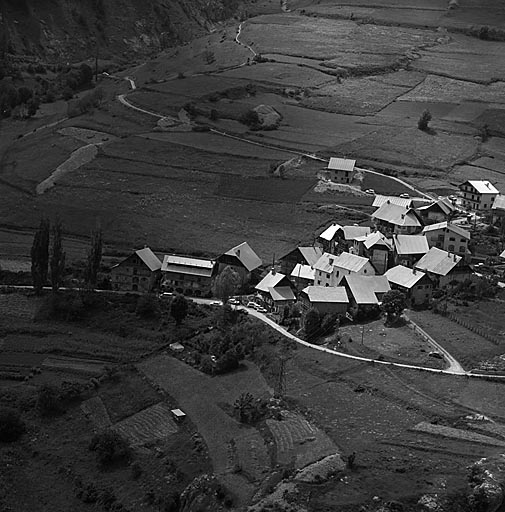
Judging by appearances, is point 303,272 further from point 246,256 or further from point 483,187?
point 483,187

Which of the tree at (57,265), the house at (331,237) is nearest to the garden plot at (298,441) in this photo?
the tree at (57,265)

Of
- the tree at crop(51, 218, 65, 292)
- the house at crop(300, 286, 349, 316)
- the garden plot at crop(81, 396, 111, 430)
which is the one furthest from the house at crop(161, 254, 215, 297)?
the garden plot at crop(81, 396, 111, 430)

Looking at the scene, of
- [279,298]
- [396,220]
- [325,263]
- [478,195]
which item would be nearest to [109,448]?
[279,298]

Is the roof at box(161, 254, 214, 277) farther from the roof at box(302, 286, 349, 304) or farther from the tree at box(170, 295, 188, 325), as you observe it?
the roof at box(302, 286, 349, 304)

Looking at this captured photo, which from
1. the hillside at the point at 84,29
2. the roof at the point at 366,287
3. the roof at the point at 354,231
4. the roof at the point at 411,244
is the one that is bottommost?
the hillside at the point at 84,29

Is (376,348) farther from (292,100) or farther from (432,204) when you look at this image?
(292,100)

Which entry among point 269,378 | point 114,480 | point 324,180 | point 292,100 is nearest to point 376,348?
point 269,378

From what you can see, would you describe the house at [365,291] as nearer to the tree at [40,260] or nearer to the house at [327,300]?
the house at [327,300]
